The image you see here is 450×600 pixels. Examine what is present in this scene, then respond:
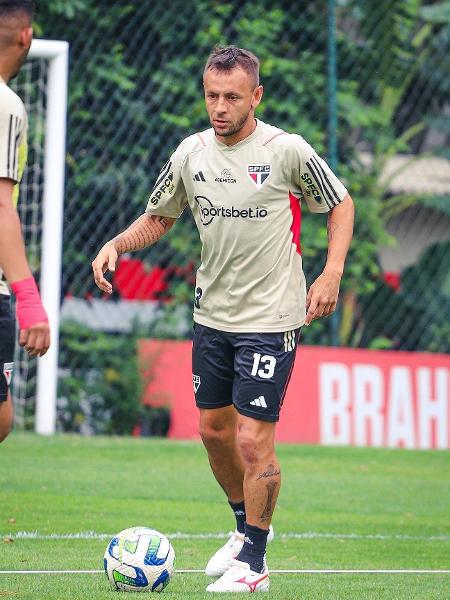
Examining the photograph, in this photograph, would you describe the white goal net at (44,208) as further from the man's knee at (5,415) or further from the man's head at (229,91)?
the man's knee at (5,415)

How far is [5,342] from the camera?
5.15m

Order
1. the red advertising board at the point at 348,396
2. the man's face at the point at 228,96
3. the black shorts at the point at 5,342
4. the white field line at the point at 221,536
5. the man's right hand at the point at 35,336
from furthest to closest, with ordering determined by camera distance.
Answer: the red advertising board at the point at 348,396 → the white field line at the point at 221,536 → the man's face at the point at 228,96 → the black shorts at the point at 5,342 → the man's right hand at the point at 35,336

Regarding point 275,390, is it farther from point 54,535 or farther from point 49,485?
point 49,485

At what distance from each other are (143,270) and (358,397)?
8.40ft

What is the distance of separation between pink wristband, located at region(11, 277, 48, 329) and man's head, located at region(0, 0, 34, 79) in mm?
847

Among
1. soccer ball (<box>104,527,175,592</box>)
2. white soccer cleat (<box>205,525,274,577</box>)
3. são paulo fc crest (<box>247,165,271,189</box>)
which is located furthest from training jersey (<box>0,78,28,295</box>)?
white soccer cleat (<box>205,525,274,577</box>)

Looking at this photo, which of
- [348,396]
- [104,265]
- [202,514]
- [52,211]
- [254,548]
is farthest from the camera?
[348,396]

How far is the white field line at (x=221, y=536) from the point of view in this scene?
704 centimetres

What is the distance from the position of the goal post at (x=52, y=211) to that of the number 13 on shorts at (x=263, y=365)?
5839mm

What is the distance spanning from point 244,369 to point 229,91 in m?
1.26

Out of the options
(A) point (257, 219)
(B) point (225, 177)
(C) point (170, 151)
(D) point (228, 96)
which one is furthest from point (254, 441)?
(C) point (170, 151)

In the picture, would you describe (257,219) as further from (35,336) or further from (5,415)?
(35,336)

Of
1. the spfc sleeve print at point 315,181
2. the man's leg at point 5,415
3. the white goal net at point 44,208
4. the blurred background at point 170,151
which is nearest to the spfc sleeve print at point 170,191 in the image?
the spfc sleeve print at point 315,181

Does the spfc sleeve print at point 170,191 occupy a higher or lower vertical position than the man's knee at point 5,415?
higher
